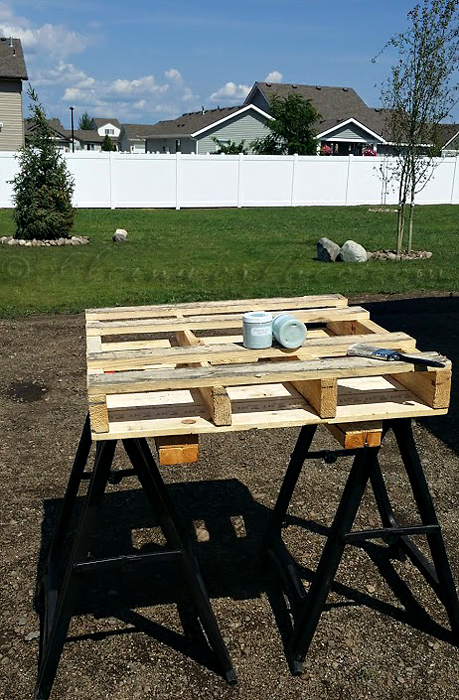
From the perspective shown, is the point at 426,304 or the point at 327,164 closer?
the point at 426,304

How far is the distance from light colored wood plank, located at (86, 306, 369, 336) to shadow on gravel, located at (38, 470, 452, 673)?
4.75 feet

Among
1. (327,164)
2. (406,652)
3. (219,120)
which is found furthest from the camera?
(219,120)

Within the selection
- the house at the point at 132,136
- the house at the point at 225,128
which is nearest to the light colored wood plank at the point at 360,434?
the house at the point at 225,128

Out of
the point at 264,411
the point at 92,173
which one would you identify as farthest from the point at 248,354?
the point at 92,173

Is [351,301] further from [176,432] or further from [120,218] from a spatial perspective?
[120,218]

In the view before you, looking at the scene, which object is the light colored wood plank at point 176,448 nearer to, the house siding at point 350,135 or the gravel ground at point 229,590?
the gravel ground at point 229,590

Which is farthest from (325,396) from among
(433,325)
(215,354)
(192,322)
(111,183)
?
(111,183)

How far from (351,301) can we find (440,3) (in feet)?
24.6

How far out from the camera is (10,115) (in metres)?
34.6

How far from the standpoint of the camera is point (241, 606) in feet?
12.6

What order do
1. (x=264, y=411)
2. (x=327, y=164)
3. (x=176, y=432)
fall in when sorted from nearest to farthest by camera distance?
(x=176, y=432), (x=264, y=411), (x=327, y=164)

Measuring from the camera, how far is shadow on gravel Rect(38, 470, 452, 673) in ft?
12.0

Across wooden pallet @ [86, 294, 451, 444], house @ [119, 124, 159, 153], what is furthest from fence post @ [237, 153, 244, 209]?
house @ [119, 124, 159, 153]

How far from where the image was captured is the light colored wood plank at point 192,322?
146 inches
